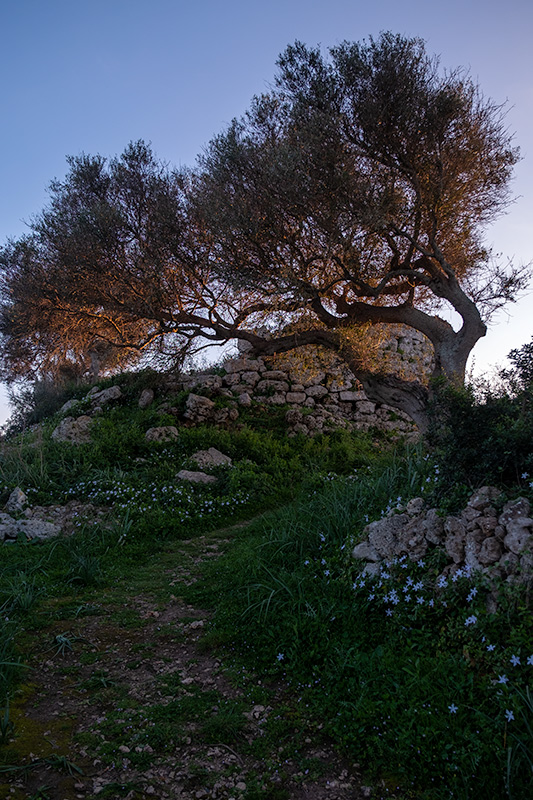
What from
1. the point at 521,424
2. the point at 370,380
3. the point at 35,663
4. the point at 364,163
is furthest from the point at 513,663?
the point at 364,163

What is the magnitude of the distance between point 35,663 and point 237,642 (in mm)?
1643

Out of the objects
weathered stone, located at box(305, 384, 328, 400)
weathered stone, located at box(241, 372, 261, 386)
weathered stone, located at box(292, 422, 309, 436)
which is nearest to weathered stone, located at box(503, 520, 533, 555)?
weathered stone, located at box(292, 422, 309, 436)

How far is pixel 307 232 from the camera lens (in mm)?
9773

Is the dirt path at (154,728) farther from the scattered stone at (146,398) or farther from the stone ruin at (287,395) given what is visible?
the scattered stone at (146,398)

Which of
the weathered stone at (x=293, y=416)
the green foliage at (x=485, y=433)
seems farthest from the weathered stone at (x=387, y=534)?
the weathered stone at (x=293, y=416)

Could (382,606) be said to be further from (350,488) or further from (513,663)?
(350,488)

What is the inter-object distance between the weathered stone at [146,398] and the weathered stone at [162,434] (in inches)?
75.8

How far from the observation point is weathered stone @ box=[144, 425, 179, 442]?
11078mm

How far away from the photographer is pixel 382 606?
4289 mm

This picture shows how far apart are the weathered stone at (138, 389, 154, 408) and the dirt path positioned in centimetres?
845

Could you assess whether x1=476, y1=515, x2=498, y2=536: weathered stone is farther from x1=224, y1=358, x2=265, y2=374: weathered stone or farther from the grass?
x1=224, y1=358, x2=265, y2=374: weathered stone

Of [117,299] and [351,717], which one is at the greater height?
[117,299]

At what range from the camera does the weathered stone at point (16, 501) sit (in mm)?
8109

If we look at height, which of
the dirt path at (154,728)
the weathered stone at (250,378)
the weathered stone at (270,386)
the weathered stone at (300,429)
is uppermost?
the weathered stone at (250,378)
